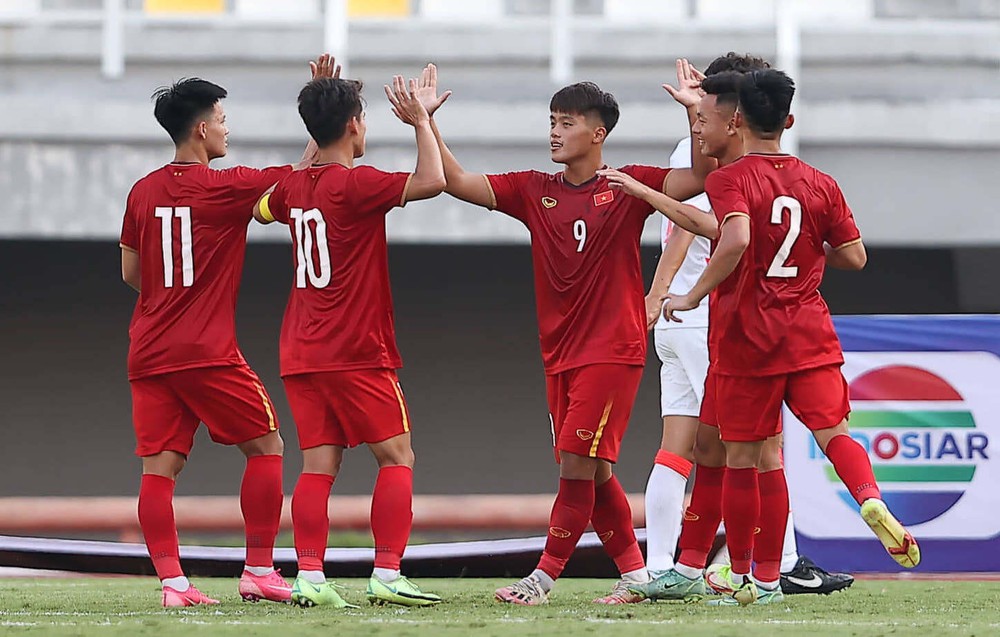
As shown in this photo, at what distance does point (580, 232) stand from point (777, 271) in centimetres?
63

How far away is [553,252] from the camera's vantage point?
202 inches

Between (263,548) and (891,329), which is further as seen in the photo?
(891,329)

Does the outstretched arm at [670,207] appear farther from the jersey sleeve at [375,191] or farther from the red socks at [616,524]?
the red socks at [616,524]

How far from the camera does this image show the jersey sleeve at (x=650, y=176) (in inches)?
205

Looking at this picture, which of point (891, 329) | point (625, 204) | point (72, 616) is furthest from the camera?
point (891, 329)

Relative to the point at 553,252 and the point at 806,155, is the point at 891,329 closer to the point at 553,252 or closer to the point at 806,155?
the point at 553,252

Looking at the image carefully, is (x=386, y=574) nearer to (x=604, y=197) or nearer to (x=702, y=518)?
(x=702, y=518)

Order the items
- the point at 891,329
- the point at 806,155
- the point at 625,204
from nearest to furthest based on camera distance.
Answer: the point at 625,204 < the point at 891,329 < the point at 806,155

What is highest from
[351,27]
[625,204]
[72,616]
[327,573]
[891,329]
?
[351,27]

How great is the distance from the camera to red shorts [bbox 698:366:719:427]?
17.3 ft

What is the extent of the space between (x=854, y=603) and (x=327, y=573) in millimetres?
2865

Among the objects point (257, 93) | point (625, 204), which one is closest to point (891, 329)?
point (625, 204)

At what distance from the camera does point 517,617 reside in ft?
15.0

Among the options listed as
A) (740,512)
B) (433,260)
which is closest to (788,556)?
(740,512)
